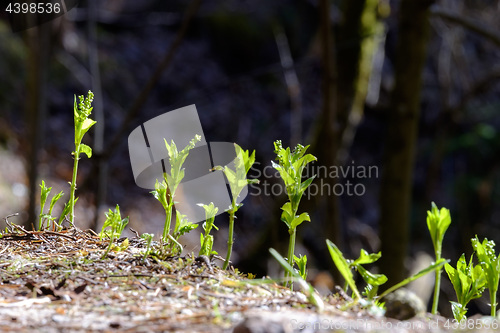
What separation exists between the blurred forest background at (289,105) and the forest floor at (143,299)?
8.14 ft

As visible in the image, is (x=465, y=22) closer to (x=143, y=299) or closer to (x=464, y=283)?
(x=464, y=283)

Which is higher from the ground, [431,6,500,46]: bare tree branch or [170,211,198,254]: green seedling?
[431,6,500,46]: bare tree branch

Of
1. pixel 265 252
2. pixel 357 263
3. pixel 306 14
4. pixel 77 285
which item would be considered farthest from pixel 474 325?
pixel 306 14

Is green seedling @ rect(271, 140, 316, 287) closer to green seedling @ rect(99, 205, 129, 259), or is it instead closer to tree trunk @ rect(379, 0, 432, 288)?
green seedling @ rect(99, 205, 129, 259)

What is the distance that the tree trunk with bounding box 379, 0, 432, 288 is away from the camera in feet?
11.7

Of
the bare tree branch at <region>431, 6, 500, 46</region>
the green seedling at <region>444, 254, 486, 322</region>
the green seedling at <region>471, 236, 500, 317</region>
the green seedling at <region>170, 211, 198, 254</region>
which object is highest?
the bare tree branch at <region>431, 6, 500, 46</region>

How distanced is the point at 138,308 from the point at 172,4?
27.9 ft

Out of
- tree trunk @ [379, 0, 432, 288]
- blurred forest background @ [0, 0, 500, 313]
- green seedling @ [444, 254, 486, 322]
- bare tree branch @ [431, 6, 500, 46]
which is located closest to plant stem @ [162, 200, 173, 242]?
green seedling @ [444, 254, 486, 322]

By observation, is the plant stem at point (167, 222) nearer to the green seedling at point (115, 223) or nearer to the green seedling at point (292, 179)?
the green seedling at point (115, 223)

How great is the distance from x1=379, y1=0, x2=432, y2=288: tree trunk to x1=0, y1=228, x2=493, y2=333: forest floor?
2544 millimetres

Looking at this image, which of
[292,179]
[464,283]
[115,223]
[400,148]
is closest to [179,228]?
[115,223]

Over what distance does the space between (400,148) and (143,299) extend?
114 inches

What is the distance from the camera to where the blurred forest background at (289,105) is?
3664 millimetres

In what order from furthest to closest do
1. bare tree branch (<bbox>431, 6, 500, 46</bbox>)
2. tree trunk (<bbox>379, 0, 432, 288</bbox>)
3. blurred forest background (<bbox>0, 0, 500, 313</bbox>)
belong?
blurred forest background (<bbox>0, 0, 500, 313</bbox>)
tree trunk (<bbox>379, 0, 432, 288</bbox>)
bare tree branch (<bbox>431, 6, 500, 46</bbox>)
